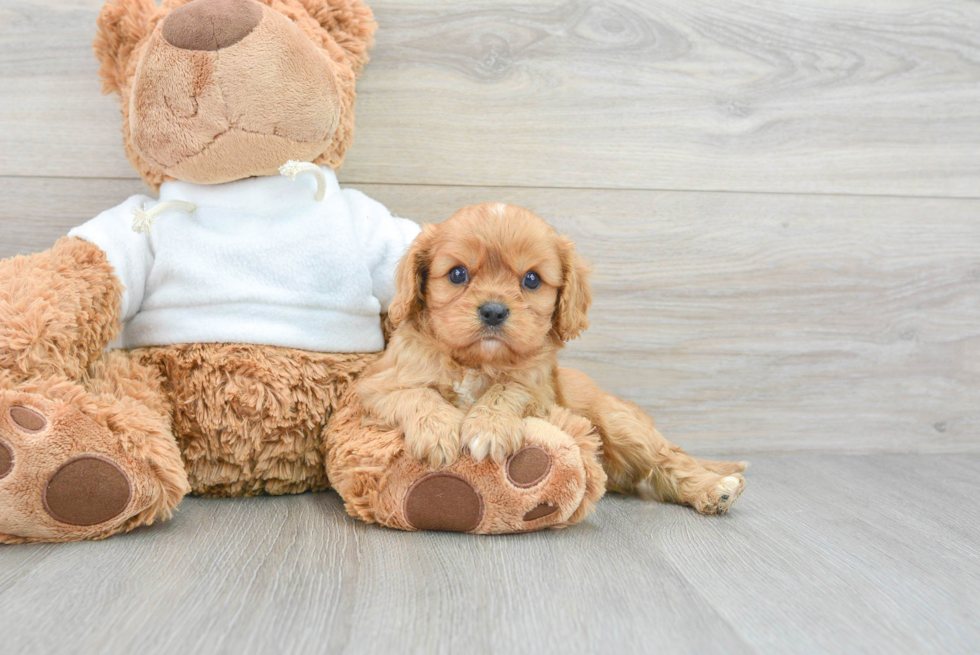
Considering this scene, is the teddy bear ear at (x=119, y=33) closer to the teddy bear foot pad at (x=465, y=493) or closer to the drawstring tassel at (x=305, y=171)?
the drawstring tassel at (x=305, y=171)

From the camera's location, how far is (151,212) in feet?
4.25

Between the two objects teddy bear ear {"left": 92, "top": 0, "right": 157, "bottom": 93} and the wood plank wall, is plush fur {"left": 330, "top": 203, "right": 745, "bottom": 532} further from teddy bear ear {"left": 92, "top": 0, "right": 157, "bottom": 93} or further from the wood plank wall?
teddy bear ear {"left": 92, "top": 0, "right": 157, "bottom": 93}

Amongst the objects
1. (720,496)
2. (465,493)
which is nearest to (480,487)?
(465,493)

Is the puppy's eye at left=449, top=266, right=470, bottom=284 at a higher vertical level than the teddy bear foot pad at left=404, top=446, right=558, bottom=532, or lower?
higher

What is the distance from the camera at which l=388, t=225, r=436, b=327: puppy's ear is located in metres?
1.29

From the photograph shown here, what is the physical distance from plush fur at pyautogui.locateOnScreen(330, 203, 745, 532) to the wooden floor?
0.14 meters

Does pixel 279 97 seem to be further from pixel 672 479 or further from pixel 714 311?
pixel 714 311

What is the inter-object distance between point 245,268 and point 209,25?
0.41m

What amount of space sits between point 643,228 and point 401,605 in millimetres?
1135

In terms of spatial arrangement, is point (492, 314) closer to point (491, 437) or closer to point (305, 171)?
point (491, 437)

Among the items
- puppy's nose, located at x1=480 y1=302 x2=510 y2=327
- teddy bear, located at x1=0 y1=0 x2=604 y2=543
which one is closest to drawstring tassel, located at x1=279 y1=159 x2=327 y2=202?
teddy bear, located at x1=0 y1=0 x2=604 y2=543

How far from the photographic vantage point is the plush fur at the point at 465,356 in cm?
119

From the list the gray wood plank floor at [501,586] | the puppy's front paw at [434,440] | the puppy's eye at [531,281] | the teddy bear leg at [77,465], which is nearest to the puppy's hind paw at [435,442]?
the puppy's front paw at [434,440]

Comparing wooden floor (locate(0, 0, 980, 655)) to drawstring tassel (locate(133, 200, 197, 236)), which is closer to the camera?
drawstring tassel (locate(133, 200, 197, 236))
